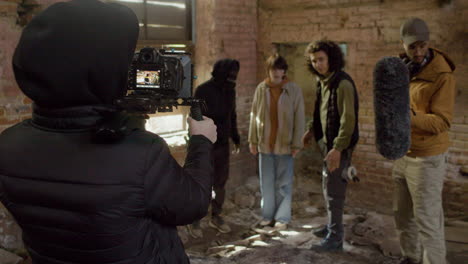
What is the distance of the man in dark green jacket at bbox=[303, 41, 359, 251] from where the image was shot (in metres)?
3.55

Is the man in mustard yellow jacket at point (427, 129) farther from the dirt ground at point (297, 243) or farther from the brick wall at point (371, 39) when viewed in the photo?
the brick wall at point (371, 39)

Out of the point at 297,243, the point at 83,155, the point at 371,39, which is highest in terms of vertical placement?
the point at 371,39

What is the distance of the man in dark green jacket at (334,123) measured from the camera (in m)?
3.55

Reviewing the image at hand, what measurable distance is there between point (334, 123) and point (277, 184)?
127cm

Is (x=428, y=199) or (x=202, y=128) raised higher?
(x=202, y=128)

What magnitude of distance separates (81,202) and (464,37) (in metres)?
4.31

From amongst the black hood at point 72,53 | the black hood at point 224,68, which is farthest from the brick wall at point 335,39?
the black hood at point 72,53

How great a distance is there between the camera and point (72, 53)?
1.24 meters

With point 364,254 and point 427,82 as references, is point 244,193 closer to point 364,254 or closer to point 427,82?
point 364,254

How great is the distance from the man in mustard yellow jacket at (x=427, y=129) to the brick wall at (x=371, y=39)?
1516mm

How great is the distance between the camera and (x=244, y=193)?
18.6ft

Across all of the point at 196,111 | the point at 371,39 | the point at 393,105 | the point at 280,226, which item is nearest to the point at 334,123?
the point at 393,105

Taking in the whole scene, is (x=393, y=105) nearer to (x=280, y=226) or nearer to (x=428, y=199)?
(x=428, y=199)

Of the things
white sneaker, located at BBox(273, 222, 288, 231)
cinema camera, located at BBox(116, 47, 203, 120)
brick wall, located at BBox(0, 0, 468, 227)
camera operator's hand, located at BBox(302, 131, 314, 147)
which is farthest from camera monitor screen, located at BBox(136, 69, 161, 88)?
white sneaker, located at BBox(273, 222, 288, 231)
